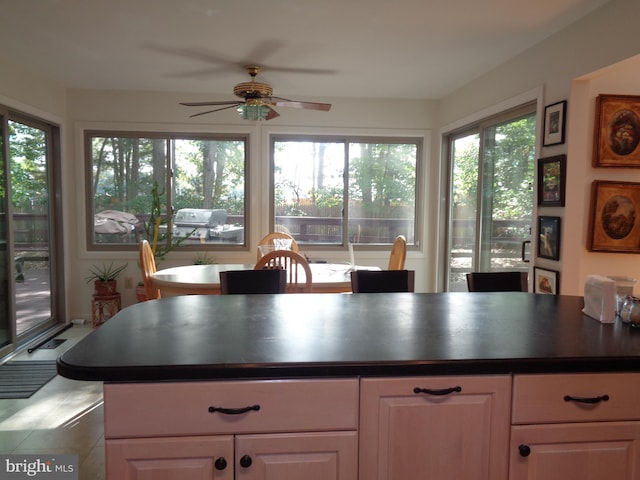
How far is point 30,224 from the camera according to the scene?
13.3ft

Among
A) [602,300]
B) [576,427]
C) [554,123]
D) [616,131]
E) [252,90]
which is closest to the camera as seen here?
[576,427]

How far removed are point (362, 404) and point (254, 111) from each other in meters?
2.65

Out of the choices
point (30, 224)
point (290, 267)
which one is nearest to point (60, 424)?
point (290, 267)

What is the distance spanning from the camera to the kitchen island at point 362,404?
111cm

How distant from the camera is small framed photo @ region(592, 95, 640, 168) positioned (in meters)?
2.73

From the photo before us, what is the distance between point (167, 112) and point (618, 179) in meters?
4.01

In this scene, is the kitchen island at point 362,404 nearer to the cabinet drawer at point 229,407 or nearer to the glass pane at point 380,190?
the cabinet drawer at point 229,407

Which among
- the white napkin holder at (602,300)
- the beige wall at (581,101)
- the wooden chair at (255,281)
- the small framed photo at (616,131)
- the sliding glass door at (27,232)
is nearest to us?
the white napkin holder at (602,300)

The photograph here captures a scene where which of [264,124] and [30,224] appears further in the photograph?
[264,124]

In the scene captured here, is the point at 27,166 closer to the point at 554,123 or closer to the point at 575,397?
the point at 554,123

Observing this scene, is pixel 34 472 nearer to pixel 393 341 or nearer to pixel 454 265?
pixel 393 341

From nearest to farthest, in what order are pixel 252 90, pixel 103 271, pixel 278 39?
pixel 278 39 < pixel 252 90 < pixel 103 271

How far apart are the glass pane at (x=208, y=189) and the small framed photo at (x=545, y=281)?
2.96 metres

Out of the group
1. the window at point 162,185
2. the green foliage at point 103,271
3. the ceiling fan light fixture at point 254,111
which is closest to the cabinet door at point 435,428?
the ceiling fan light fixture at point 254,111
